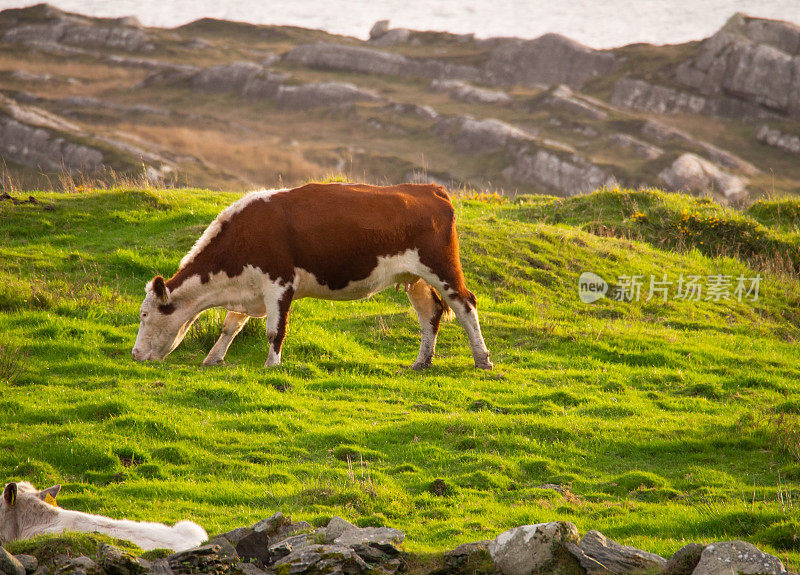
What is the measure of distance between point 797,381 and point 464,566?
10.5m

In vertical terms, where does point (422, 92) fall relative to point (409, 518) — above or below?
above

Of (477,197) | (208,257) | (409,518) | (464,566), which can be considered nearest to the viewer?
(464,566)

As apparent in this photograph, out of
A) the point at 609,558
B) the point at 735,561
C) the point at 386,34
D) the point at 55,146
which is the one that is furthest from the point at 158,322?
the point at 386,34

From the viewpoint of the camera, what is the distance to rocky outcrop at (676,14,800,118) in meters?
112

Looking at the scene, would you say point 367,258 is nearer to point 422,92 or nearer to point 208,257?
point 208,257

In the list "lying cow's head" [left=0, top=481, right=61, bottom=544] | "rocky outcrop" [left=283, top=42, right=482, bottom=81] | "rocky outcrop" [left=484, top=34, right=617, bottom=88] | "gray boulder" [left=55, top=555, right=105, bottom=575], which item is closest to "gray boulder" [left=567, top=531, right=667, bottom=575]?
"gray boulder" [left=55, top=555, right=105, bottom=575]

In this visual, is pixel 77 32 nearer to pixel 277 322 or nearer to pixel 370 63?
pixel 370 63

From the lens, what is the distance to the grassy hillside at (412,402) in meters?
9.18

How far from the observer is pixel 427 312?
15.1 meters

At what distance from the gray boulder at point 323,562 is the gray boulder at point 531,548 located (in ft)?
3.84

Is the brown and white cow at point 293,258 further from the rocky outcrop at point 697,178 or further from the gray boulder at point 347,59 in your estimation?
the gray boulder at point 347,59

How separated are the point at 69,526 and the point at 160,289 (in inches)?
264

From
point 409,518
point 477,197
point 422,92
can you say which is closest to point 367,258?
point 409,518

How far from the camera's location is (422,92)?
127812mm
